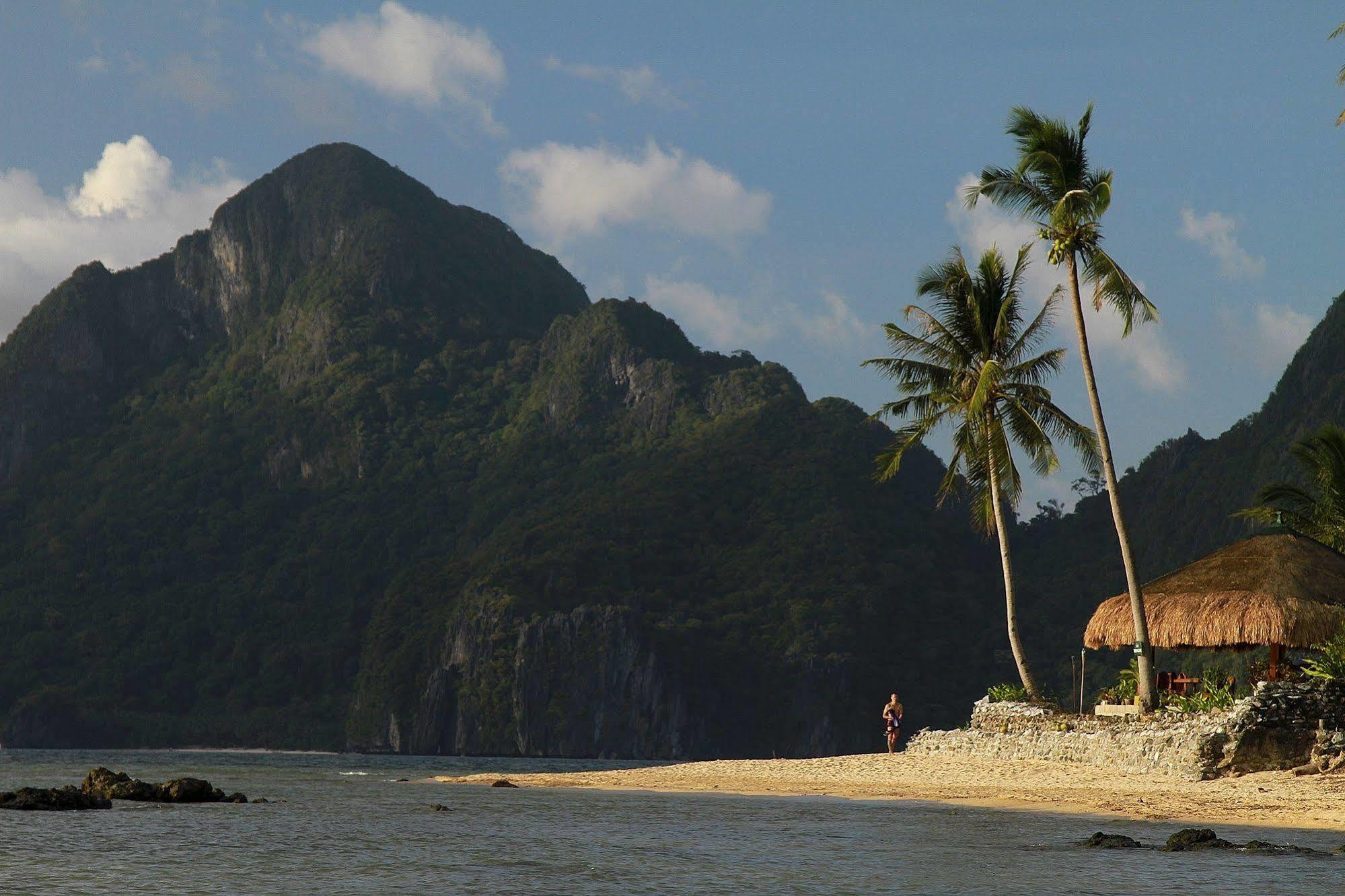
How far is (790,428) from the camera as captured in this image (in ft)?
444

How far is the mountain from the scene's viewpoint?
116938mm

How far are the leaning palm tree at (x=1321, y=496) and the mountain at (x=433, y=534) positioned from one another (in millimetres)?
73599

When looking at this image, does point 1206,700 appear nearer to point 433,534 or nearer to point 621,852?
point 621,852

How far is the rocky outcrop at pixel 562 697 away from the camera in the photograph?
11550 centimetres

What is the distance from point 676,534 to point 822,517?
42.5 feet

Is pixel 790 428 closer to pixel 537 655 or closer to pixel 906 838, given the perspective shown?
pixel 537 655

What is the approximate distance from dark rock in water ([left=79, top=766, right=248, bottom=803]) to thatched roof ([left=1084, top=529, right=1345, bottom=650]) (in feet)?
58.8

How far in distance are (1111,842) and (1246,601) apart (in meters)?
10.2

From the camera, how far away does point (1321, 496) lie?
115 feet

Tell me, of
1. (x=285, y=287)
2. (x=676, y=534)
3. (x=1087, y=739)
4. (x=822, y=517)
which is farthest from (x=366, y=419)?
(x=1087, y=739)

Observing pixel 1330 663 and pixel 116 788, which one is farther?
pixel 116 788

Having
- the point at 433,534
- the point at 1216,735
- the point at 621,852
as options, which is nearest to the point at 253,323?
the point at 433,534

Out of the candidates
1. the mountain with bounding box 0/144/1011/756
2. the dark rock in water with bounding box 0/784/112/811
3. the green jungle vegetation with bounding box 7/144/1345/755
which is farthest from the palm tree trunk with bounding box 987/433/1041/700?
the mountain with bounding box 0/144/1011/756

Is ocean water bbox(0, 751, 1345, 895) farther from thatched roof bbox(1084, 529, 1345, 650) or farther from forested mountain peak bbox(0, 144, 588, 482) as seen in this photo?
forested mountain peak bbox(0, 144, 588, 482)
